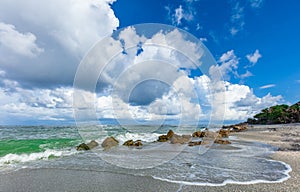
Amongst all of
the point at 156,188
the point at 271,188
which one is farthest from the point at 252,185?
the point at 156,188

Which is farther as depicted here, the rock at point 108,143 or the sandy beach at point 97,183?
the rock at point 108,143

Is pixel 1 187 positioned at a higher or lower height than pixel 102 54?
lower

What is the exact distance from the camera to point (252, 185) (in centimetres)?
607

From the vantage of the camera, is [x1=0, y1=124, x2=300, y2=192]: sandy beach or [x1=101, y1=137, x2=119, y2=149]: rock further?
[x1=101, y1=137, x2=119, y2=149]: rock

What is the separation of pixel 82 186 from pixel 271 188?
5.70 m

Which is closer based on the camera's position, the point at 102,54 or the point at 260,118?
the point at 102,54

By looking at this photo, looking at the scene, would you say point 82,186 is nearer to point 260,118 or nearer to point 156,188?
point 156,188

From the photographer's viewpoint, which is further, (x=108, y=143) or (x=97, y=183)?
(x=108, y=143)

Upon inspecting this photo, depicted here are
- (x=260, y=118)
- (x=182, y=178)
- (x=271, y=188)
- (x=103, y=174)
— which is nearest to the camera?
(x=271, y=188)

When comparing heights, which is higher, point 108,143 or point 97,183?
point 108,143

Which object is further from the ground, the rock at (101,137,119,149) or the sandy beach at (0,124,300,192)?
the rock at (101,137,119,149)

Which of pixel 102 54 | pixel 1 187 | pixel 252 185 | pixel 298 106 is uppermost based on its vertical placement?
pixel 298 106

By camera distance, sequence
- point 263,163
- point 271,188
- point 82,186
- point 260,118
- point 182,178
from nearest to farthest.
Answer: point 271,188, point 82,186, point 182,178, point 263,163, point 260,118

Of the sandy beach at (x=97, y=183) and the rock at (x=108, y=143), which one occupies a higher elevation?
the rock at (x=108, y=143)
